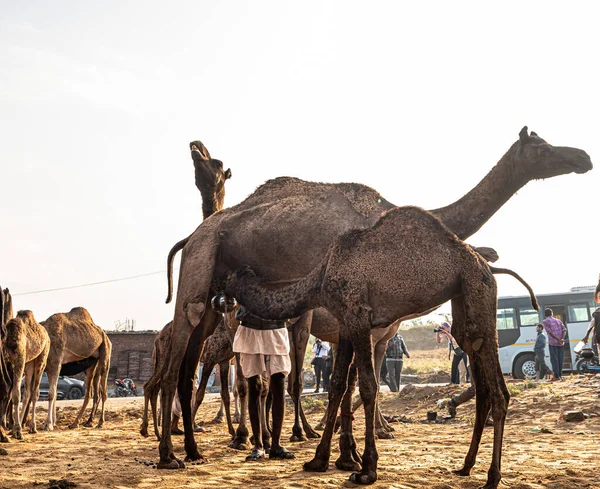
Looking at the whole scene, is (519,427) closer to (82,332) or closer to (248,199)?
(248,199)

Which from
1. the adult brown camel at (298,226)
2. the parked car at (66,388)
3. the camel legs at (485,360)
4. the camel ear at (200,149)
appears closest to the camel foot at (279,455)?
the adult brown camel at (298,226)

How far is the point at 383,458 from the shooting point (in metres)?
7.07

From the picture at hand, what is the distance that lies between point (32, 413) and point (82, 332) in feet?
9.30

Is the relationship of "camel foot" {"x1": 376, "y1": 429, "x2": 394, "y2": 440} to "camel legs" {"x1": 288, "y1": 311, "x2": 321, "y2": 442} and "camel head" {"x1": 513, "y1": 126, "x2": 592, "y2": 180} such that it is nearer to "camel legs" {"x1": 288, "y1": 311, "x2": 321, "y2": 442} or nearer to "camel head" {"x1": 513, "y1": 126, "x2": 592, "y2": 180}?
"camel legs" {"x1": 288, "y1": 311, "x2": 321, "y2": 442}

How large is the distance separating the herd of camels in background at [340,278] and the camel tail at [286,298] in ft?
0.04

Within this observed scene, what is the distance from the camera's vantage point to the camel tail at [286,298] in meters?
6.37

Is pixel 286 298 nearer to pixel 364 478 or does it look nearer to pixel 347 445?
pixel 347 445

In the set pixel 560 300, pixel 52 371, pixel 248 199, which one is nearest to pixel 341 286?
pixel 248 199

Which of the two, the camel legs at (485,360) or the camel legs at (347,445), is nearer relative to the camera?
the camel legs at (485,360)

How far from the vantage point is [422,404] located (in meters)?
15.5

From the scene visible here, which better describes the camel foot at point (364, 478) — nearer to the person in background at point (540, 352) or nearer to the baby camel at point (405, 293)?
the baby camel at point (405, 293)

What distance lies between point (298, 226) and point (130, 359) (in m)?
32.0

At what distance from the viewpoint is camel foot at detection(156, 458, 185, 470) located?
6609 millimetres

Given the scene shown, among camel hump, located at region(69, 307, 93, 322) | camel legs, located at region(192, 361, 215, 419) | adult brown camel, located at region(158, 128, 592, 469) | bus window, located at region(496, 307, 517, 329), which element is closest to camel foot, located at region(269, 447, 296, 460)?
adult brown camel, located at region(158, 128, 592, 469)
